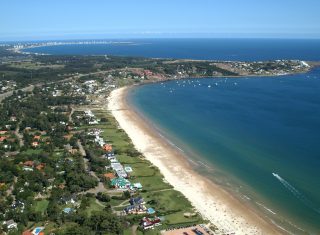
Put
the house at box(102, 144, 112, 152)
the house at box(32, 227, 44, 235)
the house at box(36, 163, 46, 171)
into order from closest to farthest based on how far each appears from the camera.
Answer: the house at box(32, 227, 44, 235)
the house at box(36, 163, 46, 171)
the house at box(102, 144, 112, 152)

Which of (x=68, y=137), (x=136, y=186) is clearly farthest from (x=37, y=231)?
(x=68, y=137)

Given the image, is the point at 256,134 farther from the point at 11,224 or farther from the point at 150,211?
the point at 11,224

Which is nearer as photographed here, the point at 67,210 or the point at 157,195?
the point at 67,210

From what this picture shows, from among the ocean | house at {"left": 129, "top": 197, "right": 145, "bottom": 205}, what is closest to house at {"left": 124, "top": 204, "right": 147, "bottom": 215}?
house at {"left": 129, "top": 197, "right": 145, "bottom": 205}

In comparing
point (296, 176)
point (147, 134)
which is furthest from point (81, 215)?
point (147, 134)

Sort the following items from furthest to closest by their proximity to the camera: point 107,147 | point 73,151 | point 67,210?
point 107,147 < point 73,151 < point 67,210

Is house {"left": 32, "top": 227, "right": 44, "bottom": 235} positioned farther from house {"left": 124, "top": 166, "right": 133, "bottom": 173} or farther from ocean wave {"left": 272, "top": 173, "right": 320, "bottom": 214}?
ocean wave {"left": 272, "top": 173, "right": 320, "bottom": 214}

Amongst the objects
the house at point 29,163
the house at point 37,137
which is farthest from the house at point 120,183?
the house at point 37,137
